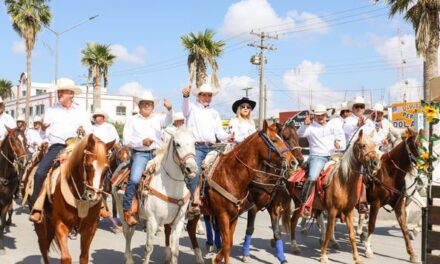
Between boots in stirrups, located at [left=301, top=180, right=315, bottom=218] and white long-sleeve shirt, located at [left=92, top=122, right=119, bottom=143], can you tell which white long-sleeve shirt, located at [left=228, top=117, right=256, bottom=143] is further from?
white long-sleeve shirt, located at [left=92, top=122, right=119, bottom=143]

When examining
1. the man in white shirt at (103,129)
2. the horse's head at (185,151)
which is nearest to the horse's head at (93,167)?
the horse's head at (185,151)

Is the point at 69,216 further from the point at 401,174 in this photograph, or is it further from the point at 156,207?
the point at 401,174

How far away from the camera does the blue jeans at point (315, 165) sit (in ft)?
30.5

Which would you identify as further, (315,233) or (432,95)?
(315,233)

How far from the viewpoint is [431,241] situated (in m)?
6.20

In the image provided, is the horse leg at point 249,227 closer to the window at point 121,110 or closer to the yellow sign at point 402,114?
the yellow sign at point 402,114

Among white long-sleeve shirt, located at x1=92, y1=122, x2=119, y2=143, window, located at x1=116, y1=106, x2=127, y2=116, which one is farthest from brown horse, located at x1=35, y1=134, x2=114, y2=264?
window, located at x1=116, y1=106, x2=127, y2=116

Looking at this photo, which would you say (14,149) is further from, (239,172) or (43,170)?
(239,172)

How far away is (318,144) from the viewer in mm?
9602

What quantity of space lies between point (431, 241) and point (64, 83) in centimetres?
546

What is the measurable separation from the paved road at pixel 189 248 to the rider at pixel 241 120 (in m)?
2.29

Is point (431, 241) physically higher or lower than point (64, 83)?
lower

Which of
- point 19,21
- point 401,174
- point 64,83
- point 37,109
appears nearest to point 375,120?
point 401,174

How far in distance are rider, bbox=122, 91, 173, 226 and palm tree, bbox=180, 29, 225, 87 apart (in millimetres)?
20030
